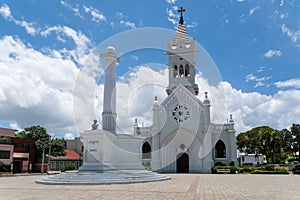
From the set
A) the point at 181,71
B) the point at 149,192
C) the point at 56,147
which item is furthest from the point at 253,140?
the point at 149,192

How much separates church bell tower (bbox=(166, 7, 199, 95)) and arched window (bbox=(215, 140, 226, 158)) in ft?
30.6

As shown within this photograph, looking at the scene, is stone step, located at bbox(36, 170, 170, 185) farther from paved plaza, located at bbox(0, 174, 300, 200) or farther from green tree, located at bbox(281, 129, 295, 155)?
green tree, located at bbox(281, 129, 295, 155)

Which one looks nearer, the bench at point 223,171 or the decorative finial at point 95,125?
the decorative finial at point 95,125

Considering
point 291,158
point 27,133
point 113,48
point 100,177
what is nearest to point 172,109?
point 113,48

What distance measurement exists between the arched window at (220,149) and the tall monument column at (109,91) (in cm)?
2136

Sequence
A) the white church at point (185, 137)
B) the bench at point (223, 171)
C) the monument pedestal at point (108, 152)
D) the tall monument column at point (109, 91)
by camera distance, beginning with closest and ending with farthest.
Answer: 1. the monument pedestal at point (108, 152)
2. the tall monument column at point (109, 91)
3. the bench at point (223, 171)
4. the white church at point (185, 137)

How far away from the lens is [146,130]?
139 ft

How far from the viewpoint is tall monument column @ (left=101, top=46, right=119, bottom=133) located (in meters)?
23.4

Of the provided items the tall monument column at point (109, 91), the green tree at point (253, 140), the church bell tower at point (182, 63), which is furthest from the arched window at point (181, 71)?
the green tree at point (253, 140)

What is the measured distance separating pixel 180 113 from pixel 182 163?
6.89 m

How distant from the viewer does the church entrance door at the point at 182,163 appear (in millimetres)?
40375

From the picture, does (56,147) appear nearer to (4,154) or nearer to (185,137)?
(4,154)

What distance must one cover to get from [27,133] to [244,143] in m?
46.9

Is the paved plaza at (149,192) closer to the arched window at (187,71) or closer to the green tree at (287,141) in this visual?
the arched window at (187,71)
